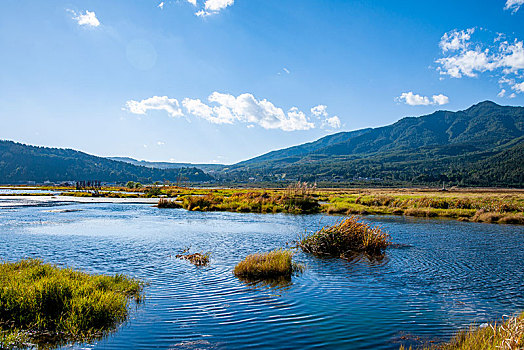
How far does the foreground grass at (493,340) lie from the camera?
611cm

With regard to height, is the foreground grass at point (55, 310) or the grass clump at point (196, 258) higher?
the foreground grass at point (55, 310)

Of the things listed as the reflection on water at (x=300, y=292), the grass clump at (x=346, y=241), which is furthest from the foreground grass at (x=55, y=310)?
the grass clump at (x=346, y=241)

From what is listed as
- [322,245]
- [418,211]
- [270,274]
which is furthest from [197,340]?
[418,211]

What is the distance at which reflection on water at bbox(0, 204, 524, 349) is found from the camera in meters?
8.28

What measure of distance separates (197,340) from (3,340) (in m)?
3.79

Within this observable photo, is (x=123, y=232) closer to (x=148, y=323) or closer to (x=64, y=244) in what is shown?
(x=64, y=244)

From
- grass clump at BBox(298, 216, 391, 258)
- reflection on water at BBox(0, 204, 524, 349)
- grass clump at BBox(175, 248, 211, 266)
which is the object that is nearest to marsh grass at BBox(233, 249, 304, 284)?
reflection on water at BBox(0, 204, 524, 349)

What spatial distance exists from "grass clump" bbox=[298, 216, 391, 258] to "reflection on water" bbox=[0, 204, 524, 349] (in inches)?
35.5

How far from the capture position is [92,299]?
9.06 meters

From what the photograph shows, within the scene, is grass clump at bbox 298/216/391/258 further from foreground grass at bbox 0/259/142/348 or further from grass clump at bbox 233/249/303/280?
foreground grass at bbox 0/259/142/348

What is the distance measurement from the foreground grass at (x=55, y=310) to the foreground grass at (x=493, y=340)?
664 centimetres

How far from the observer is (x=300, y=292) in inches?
461

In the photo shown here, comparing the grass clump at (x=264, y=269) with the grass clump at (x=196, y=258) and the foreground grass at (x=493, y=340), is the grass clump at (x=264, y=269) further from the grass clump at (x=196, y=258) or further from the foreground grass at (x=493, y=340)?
the foreground grass at (x=493, y=340)

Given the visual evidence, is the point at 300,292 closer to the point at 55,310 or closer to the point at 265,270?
the point at 265,270
